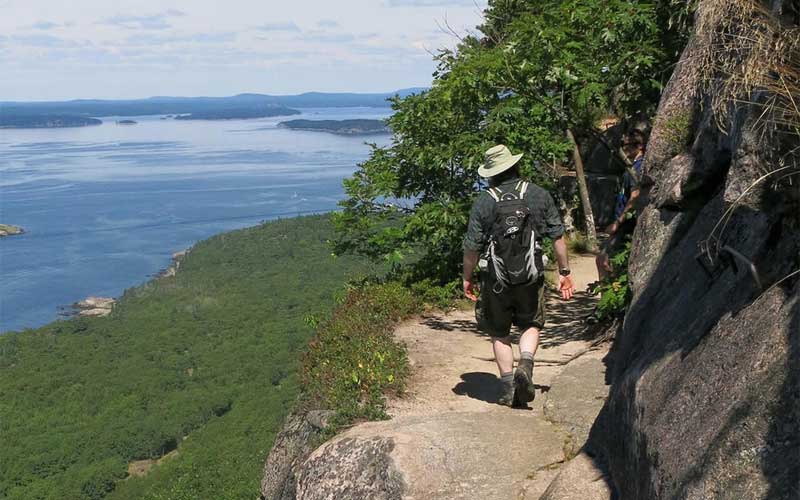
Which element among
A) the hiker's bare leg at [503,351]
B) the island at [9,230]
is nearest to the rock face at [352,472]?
the hiker's bare leg at [503,351]

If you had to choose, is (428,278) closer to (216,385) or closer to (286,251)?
(216,385)

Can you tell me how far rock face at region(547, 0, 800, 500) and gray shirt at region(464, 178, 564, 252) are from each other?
0.69 meters

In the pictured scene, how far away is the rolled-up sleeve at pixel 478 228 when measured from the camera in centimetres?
572

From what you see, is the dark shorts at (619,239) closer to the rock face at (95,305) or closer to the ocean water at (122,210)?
the rock face at (95,305)

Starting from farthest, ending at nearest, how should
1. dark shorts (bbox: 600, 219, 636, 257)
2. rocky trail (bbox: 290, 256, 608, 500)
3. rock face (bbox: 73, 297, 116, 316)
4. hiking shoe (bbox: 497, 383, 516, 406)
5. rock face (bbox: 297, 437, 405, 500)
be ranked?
1. rock face (bbox: 73, 297, 116, 316)
2. dark shorts (bbox: 600, 219, 636, 257)
3. hiking shoe (bbox: 497, 383, 516, 406)
4. rock face (bbox: 297, 437, 405, 500)
5. rocky trail (bbox: 290, 256, 608, 500)

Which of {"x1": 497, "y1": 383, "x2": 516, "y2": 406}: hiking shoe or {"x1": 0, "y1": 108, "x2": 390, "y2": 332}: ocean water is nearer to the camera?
{"x1": 497, "y1": 383, "x2": 516, "y2": 406}: hiking shoe

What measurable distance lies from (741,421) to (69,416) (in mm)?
69391

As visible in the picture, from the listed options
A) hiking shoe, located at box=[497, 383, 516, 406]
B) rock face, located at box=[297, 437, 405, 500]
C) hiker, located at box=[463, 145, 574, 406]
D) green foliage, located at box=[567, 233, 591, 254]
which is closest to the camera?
rock face, located at box=[297, 437, 405, 500]

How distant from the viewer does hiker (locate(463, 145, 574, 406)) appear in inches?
223

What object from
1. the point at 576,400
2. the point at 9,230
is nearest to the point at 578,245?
the point at 576,400

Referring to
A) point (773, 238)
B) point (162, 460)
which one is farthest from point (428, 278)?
point (162, 460)

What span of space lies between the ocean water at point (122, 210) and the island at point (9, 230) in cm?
114

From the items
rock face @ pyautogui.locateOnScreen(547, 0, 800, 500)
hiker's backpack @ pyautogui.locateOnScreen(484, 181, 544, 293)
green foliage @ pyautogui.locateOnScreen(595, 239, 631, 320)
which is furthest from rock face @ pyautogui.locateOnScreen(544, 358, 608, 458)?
hiker's backpack @ pyautogui.locateOnScreen(484, 181, 544, 293)

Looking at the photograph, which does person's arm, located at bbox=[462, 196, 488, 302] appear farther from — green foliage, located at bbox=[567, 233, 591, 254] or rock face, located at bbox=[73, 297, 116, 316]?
rock face, located at bbox=[73, 297, 116, 316]
